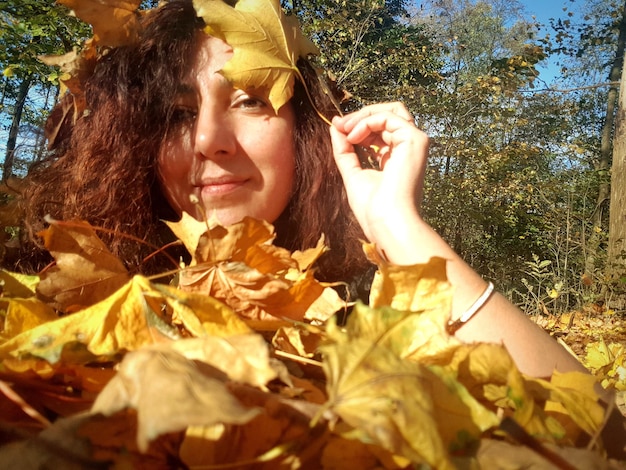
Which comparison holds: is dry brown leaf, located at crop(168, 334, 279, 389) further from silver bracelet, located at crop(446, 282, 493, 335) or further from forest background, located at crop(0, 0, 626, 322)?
forest background, located at crop(0, 0, 626, 322)

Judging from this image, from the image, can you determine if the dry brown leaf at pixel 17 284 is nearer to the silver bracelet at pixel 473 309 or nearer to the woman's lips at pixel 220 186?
the silver bracelet at pixel 473 309

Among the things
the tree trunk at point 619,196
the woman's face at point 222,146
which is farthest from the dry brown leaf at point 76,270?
the tree trunk at point 619,196

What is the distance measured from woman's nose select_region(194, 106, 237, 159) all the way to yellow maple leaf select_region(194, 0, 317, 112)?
185mm

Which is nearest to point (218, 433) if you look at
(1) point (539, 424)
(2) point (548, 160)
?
(1) point (539, 424)

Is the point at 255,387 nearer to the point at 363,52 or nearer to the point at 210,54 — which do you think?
the point at 210,54

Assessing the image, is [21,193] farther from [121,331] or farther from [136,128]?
[121,331]

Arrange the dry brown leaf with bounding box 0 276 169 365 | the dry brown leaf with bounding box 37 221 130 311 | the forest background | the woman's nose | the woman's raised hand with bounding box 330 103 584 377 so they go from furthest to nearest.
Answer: the forest background, the woman's nose, the woman's raised hand with bounding box 330 103 584 377, the dry brown leaf with bounding box 37 221 130 311, the dry brown leaf with bounding box 0 276 169 365

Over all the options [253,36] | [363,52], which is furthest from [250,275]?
[363,52]

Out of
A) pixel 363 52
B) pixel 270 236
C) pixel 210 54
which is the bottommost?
pixel 270 236

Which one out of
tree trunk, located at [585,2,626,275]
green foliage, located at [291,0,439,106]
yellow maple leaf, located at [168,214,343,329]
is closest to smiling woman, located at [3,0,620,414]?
yellow maple leaf, located at [168,214,343,329]

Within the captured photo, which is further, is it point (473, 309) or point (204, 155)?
point (204, 155)

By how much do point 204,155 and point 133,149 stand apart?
0.27 metres

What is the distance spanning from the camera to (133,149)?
50.3 inches

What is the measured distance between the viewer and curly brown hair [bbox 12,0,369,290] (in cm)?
125
